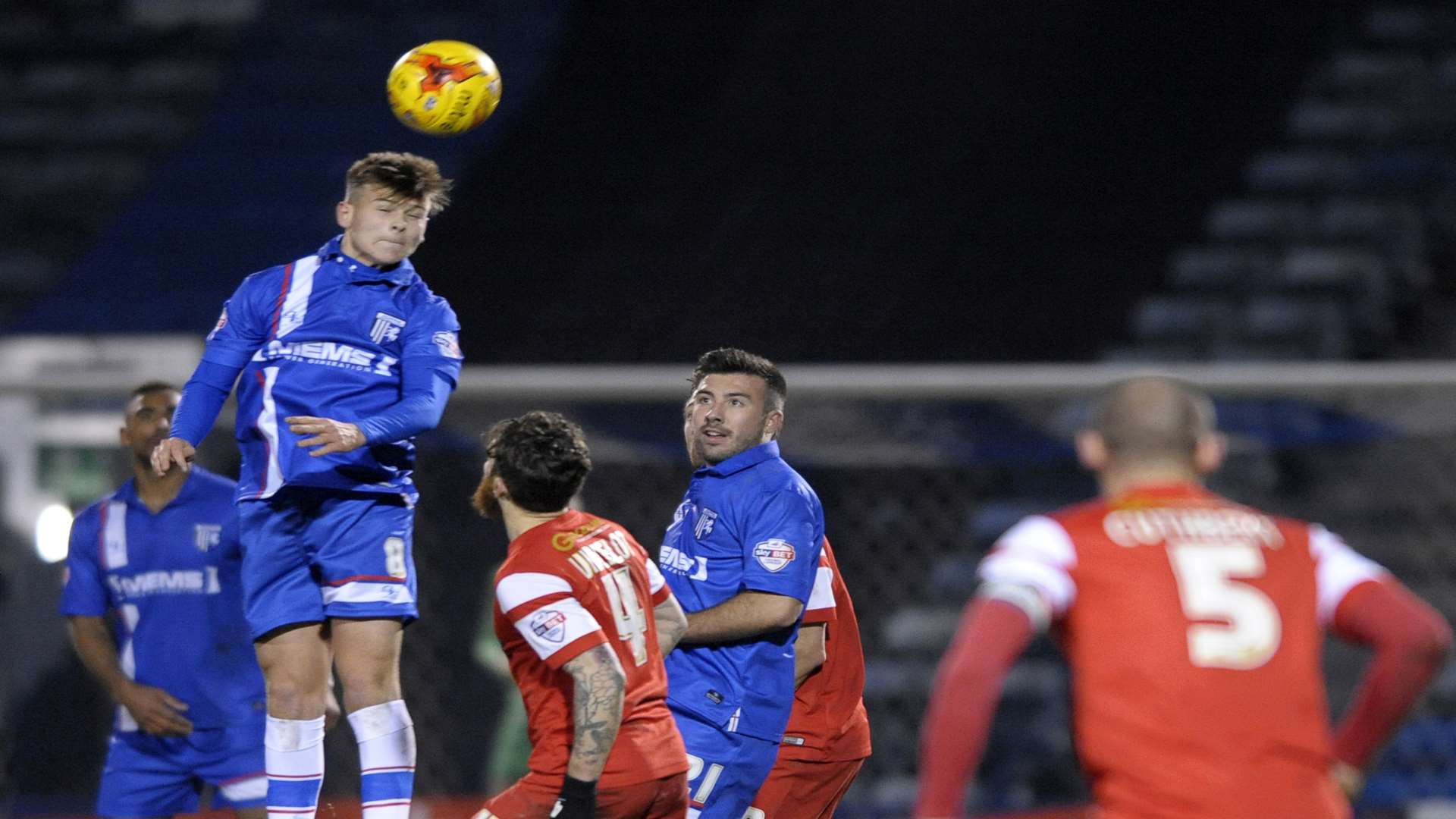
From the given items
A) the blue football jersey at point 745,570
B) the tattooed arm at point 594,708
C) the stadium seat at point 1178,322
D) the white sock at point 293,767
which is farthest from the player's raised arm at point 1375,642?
the stadium seat at point 1178,322

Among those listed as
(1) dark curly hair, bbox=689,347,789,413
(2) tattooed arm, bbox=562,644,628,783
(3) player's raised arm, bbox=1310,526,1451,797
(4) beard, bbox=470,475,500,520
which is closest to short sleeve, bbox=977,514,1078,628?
(3) player's raised arm, bbox=1310,526,1451,797

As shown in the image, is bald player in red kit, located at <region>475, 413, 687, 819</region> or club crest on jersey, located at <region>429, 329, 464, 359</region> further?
club crest on jersey, located at <region>429, 329, 464, 359</region>

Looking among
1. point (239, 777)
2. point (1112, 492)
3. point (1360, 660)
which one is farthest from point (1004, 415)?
point (1112, 492)

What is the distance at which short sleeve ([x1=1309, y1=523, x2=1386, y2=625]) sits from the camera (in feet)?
9.86

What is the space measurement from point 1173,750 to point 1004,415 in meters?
5.78

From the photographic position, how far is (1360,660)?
7844mm

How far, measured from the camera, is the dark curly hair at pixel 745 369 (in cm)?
470

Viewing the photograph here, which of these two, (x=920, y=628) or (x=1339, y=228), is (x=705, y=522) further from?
(x=1339, y=228)

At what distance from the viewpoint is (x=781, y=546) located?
4.39 metres

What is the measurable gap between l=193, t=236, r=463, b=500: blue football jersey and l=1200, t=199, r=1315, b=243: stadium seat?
8.69 m

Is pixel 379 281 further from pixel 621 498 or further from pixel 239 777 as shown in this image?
pixel 621 498

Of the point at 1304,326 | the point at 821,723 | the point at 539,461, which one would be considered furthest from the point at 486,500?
the point at 1304,326

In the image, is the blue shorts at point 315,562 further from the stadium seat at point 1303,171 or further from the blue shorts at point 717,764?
the stadium seat at point 1303,171

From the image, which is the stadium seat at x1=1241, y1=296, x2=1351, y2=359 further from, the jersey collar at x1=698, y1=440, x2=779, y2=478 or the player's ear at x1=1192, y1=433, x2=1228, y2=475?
the player's ear at x1=1192, y1=433, x2=1228, y2=475
